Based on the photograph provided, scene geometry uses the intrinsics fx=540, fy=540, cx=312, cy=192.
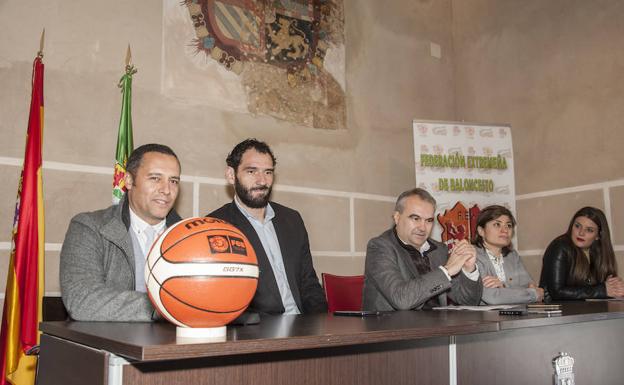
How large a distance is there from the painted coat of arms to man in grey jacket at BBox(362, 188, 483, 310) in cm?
188

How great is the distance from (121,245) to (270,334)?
45.5 inches

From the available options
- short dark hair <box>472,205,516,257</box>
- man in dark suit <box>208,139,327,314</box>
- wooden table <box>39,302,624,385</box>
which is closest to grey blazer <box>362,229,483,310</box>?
man in dark suit <box>208,139,327,314</box>

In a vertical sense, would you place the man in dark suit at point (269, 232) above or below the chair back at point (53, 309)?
above

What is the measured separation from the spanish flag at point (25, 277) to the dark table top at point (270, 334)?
1505mm

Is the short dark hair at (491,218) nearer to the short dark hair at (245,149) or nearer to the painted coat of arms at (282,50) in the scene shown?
the painted coat of arms at (282,50)

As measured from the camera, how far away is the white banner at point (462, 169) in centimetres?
484

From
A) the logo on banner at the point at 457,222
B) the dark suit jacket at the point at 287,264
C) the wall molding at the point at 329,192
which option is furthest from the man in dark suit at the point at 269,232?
the logo on banner at the point at 457,222

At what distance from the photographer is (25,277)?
9.89 ft

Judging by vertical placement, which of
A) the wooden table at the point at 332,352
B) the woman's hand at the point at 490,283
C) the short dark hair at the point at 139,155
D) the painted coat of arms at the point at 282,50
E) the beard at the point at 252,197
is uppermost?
the painted coat of arms at the point at 282,50

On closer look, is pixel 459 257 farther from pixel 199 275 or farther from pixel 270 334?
pixel 199 275

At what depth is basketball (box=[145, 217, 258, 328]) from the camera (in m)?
1.26

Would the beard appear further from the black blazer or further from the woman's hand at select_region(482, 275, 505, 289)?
the black blazer

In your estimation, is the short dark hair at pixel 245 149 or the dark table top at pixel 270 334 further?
the short dark hair at pixel 245 149

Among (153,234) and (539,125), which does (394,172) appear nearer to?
(539,125)
